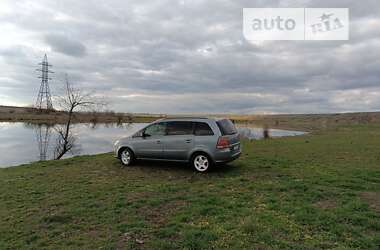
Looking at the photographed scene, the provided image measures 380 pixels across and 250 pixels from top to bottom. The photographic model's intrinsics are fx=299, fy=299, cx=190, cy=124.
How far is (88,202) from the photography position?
628 cm

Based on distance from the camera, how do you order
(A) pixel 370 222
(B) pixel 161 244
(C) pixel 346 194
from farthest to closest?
(C) pixel 346 194 < (A) pixel 370 222 < (B) pixel 161 244

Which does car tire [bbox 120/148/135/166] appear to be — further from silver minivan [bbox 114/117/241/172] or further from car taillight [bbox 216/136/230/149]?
car taillight [bbox 216/136/230/149]

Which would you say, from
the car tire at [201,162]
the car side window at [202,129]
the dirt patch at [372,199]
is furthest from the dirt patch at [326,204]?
the car side window at [202,129]

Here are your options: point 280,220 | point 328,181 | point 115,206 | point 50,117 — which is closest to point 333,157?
point 328,181

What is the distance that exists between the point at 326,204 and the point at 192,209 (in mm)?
2684

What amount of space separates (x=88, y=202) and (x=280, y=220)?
3.87 meters

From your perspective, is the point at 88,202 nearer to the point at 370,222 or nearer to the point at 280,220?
the point at 280,220

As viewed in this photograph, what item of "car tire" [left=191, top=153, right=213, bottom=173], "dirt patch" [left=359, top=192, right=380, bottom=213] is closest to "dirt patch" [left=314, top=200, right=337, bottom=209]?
"dirt patch" [left=359, top=192, right=380, bottom=213]

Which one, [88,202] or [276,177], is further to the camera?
[276,177]

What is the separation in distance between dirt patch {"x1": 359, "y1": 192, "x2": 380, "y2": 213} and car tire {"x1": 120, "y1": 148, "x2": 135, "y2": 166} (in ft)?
22.9

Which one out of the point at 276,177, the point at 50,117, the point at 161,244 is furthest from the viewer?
the point at 50,117

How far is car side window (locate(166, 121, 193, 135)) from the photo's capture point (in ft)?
30.9

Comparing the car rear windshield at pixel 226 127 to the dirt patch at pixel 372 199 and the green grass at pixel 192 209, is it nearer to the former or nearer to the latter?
the green grass at pixel 192 209

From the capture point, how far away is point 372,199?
6.31 m
